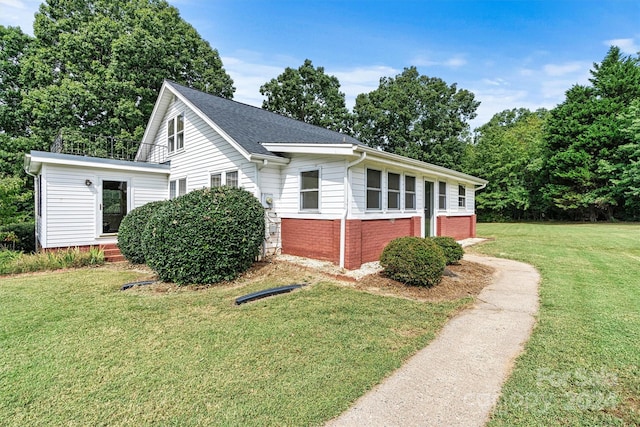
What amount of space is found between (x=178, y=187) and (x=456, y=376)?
1165 cm

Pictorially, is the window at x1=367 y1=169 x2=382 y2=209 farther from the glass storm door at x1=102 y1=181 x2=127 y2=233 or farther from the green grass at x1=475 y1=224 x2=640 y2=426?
the glass storm door at x1=102 y1=181 x2=127 y2=233

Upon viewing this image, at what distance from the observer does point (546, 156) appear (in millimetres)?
29594

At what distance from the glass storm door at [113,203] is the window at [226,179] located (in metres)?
3.76

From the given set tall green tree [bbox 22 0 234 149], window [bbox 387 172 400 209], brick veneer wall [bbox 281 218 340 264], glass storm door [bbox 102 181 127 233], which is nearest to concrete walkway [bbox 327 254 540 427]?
brick veneer wall [bbox 281 218 340 264]

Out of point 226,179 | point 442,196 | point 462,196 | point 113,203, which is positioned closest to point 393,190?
point 442,196

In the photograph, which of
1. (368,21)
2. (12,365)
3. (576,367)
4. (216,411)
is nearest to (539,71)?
(368,21)

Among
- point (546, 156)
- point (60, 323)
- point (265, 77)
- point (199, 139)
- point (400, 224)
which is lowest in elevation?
point (60, 323)

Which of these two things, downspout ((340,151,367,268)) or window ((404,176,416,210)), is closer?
downspout ((340,151,367,268))

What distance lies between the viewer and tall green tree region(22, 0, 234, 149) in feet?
64.4

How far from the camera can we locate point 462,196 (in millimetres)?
14883

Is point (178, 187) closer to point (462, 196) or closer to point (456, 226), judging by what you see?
point (456, 226)

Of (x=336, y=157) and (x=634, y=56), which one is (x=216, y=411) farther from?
(x=634, y=56)

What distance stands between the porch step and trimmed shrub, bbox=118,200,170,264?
1.55 metres

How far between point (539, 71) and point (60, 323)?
22.9m
